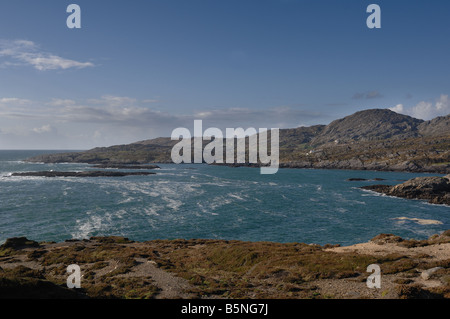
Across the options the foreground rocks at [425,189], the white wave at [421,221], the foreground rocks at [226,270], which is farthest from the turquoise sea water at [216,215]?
the foreground rocks at [226,270]

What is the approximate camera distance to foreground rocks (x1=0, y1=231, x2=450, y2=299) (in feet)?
68.7

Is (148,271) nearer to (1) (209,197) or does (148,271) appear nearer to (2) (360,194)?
(1) (209,197)

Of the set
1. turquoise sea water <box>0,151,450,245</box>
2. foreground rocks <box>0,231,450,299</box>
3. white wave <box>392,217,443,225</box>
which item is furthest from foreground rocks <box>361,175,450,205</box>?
foreground rocks <box>0,231,450,299</box>

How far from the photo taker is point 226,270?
1206 inches

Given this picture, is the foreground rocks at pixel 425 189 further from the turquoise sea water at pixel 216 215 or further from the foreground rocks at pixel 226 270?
the foreground rocks at pixel 226 270

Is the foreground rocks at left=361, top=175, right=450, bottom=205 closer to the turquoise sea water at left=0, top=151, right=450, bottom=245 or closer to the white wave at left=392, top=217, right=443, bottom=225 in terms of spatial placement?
the turquoise sea water at left=0, top=151, right=450, bottom=245

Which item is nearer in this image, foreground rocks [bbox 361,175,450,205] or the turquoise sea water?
the turquoise sea water

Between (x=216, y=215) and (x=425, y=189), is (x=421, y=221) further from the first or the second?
(x=216, y=215)

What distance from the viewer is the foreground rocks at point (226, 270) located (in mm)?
20953

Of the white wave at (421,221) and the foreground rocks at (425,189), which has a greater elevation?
the foreground rocks at (425,189)

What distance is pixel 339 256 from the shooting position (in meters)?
30.2

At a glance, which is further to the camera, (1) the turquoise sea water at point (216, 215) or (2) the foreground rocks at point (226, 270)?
(1) the turquoise sea water at point (216, 215)

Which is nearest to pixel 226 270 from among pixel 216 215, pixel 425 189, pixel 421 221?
pixel 216 215
